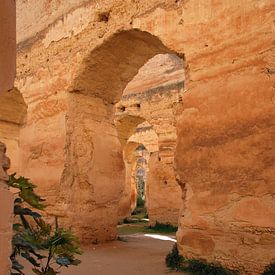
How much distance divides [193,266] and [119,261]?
1.17 meters

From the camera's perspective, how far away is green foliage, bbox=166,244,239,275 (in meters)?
3.67

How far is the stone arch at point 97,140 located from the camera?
18.7ft

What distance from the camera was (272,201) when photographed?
3451 millimetres

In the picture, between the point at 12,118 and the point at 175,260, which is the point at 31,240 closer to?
the point at 175,260

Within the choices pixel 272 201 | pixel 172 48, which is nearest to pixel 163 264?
pixel 272 201

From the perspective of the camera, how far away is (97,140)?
6.11 meters

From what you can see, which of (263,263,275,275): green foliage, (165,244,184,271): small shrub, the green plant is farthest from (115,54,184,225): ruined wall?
the green plant

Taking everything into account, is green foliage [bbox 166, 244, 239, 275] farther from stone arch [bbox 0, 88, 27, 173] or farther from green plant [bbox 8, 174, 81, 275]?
stone arch [bbox 0, 88, 27, 173]

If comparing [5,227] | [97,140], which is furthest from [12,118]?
[5,227]

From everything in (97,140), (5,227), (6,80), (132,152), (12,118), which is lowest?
(5,227)

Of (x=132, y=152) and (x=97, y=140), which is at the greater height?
(x=132, y=152)

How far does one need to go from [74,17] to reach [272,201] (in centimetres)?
435

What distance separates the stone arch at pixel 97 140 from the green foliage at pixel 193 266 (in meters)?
1.92

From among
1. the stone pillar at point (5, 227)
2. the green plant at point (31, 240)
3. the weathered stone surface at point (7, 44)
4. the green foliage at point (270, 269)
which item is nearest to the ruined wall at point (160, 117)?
the green foliage at point (270, 269)
